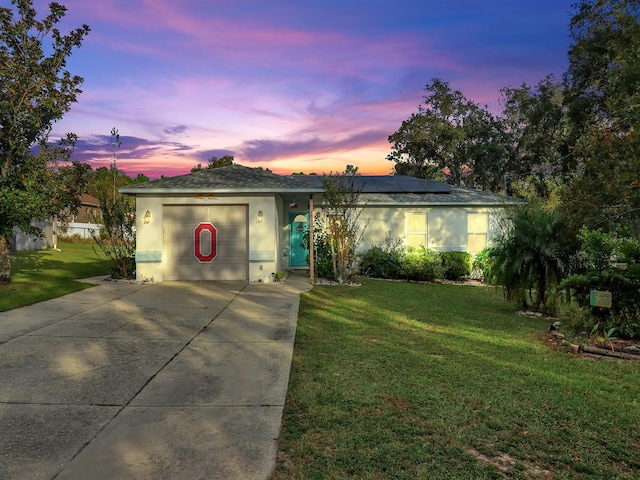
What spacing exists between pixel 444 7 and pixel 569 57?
44.4ft

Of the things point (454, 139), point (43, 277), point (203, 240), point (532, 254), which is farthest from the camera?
point (454, 139)

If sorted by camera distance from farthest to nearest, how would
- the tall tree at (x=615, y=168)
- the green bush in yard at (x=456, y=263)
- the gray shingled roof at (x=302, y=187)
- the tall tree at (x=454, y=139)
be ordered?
the tall tree at (x=454, y=139) → the green bush in yard at (x=456, y=263) → the gray shingled roof at (x=302, y=187) → the tall tree at (x=615, y=168)

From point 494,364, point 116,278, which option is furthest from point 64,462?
point 116,278

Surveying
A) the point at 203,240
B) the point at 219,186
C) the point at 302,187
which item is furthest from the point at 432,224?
the point at 203,240

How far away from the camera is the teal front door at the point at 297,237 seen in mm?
16344

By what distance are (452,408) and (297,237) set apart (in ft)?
42.6

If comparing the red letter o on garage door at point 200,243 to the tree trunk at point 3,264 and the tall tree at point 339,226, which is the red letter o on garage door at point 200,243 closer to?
the tall tree at point 339,226

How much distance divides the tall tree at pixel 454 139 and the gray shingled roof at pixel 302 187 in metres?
15.3

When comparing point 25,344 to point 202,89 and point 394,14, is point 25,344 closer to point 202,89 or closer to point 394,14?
point 202,89

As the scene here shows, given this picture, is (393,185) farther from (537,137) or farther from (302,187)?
(537,137)

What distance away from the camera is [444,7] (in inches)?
438

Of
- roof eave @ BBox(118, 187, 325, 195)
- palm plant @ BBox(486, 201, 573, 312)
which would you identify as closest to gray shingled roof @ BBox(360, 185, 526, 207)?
roof eave @ BBox(118, 187, 325, 195)

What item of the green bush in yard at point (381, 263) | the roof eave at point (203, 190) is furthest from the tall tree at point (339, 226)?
the green bush in yard at point (381, 263)

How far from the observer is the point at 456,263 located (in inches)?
588
